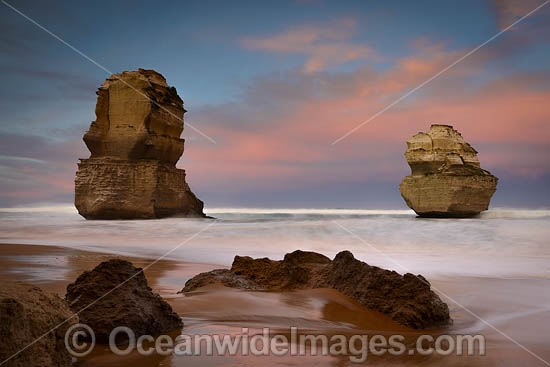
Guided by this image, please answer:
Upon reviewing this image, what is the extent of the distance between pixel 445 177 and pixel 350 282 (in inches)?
740

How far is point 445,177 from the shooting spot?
2105 cm

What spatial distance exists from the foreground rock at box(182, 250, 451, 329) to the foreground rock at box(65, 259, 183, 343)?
59.0 inches

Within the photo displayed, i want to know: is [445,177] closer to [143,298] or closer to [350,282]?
[350,282]

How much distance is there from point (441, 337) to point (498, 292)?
280 centimetres

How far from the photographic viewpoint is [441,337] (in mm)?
2979

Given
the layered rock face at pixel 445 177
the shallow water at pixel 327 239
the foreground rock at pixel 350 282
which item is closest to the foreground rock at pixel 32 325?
the foreground rock at pixel 350 282

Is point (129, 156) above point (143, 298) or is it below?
above

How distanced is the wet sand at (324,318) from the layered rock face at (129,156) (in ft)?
51.0

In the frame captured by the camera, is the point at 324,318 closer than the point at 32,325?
No

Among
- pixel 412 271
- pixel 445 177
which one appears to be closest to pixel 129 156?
pixel 445 177

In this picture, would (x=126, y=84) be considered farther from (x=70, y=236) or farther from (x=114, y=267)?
(x=114, y=267)

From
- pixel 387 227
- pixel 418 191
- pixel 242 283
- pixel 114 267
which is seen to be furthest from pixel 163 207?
pixel 114 267

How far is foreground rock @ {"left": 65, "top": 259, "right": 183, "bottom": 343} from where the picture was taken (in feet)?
8.26

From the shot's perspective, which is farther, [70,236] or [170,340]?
[70,236]
